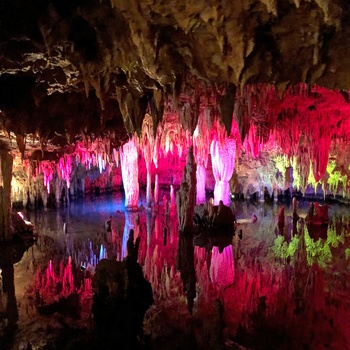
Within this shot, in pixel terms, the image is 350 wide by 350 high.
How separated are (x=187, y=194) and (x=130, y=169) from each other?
6682 millimetres

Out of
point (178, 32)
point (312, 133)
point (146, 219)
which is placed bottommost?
point (146, 219)

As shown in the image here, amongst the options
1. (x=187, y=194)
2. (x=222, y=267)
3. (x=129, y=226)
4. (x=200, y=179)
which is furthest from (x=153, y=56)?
(x=200, y=179)

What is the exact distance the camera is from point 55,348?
173 inches

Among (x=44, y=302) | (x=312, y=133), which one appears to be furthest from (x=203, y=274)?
(x=312, y=133)

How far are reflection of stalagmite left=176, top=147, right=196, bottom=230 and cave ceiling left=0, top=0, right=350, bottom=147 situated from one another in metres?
4.59

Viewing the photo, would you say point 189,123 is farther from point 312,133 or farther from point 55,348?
point 55,348

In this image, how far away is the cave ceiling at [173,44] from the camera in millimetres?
3855

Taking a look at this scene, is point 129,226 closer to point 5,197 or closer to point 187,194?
point 187,194

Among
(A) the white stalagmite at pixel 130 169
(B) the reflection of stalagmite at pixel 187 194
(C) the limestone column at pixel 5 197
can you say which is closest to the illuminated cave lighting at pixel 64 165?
(A) the white stalagmite at pixel 130 169

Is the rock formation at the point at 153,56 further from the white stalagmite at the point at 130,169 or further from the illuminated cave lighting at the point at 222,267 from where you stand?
the white stalagmite at the point at 130,169

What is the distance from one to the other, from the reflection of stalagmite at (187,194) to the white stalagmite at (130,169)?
6.12 meters

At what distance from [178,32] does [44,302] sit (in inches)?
164

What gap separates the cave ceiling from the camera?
386cm

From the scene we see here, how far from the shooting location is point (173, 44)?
458 centimetres
